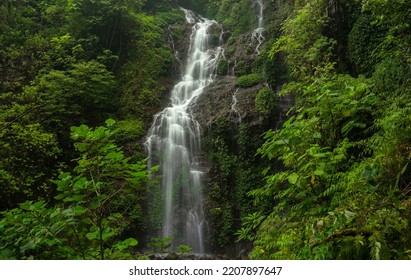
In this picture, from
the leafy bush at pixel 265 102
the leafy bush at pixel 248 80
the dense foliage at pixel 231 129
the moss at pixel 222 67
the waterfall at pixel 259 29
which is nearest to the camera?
the dense foliage at pixel 231 129

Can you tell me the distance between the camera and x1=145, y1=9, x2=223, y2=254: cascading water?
31.6 feet

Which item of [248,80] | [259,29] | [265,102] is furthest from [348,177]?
[259,29]

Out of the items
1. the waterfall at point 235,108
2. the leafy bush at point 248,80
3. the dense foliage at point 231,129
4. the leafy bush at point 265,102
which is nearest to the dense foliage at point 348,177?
the dense foliage at point 231,129

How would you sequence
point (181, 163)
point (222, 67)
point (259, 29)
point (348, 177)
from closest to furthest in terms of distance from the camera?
point (348, 177) → point (181, 163) → point (222, 67) → point (259, 29)

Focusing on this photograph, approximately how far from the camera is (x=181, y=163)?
10.9 metres

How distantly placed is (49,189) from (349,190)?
8740 mm

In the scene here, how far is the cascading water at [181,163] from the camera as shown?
9.62 m

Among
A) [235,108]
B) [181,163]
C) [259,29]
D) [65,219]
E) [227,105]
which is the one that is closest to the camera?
[65,219]

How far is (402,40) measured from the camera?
17.6 feet

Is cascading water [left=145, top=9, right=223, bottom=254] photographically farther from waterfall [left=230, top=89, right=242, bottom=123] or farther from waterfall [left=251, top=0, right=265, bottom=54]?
waterfall [left=251, top=0, right=265, bottom=54]

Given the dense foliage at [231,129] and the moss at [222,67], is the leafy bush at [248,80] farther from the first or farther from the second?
the moss at [222,67]

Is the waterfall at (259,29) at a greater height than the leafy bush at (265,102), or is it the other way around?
the waterfall at (259,29)

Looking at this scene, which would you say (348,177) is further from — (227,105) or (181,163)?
(227,105)
